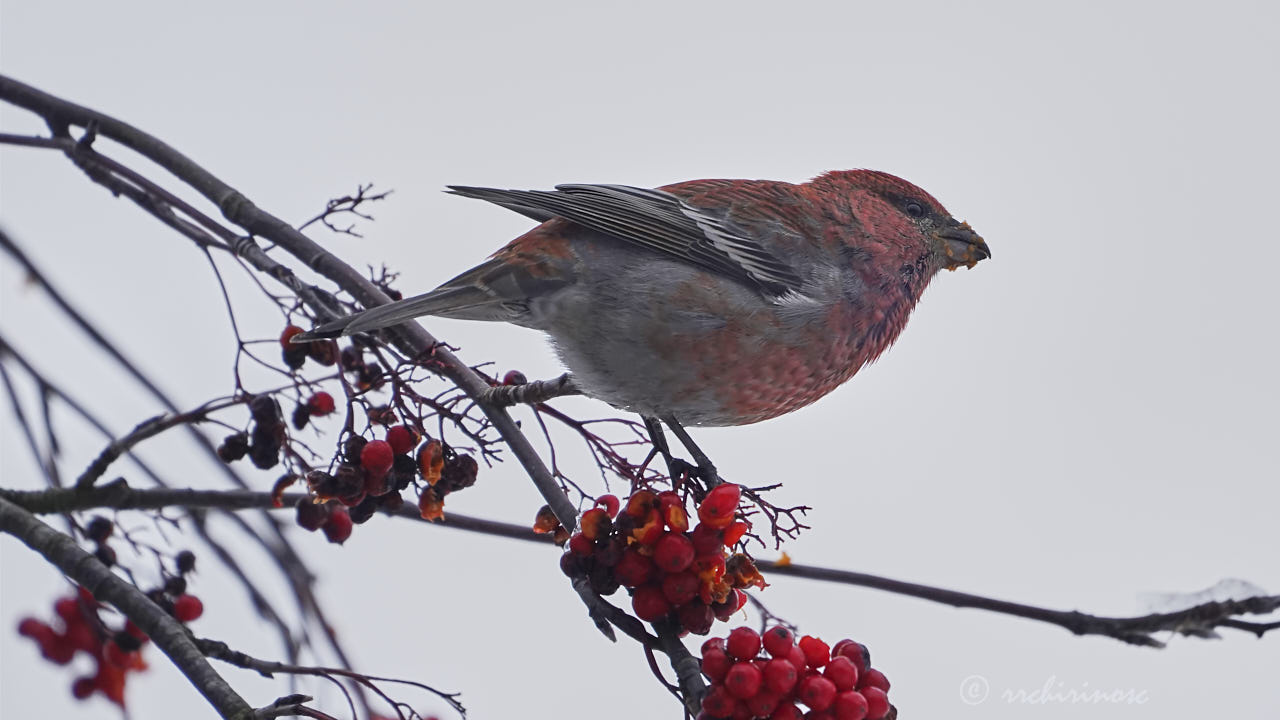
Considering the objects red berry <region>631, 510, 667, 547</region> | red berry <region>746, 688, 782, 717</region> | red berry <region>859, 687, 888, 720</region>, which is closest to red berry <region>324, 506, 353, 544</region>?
red berry <region>631, 510, 667, 547</region>

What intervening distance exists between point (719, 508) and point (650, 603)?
8.1 inches

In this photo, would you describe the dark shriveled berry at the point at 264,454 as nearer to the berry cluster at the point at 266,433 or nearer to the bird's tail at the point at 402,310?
the berry cluster at the point at 266,433

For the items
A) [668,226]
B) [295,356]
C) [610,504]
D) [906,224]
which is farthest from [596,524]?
[906,224]

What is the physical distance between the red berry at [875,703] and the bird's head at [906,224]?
1.72 metres

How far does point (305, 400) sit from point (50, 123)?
3.24ft

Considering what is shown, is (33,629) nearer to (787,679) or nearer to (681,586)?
(681,586)

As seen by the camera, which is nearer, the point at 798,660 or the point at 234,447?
the point at 798,660

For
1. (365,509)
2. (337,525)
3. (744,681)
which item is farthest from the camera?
(337,525)

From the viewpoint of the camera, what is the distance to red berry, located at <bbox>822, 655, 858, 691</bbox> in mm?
1838

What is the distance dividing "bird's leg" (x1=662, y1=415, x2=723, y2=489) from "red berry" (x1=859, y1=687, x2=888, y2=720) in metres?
0.62

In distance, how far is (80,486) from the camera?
2.29m

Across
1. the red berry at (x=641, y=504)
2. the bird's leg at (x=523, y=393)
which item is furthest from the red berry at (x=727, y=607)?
the bird's leg at (x=523, y=393)

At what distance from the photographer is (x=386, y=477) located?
218cm

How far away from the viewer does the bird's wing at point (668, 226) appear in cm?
289
